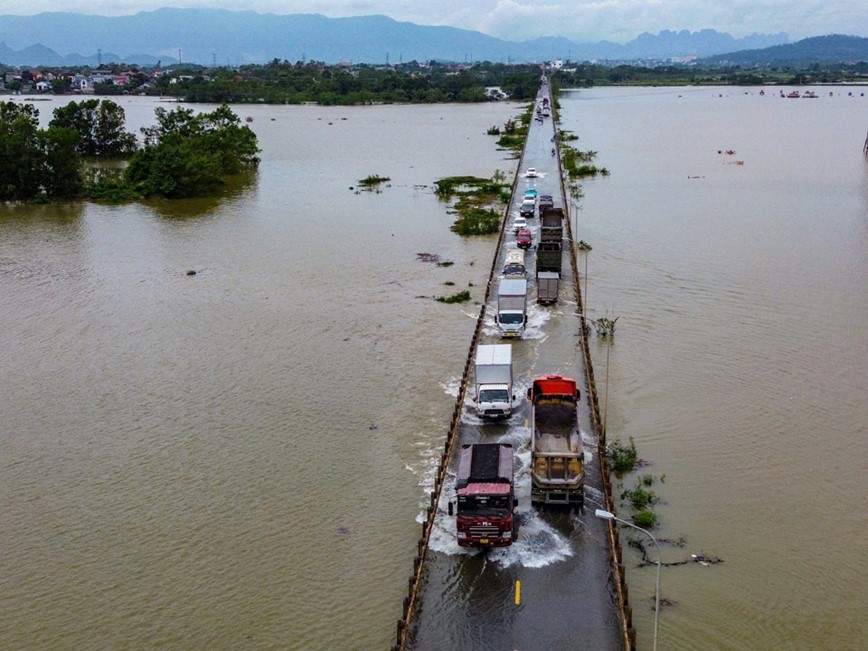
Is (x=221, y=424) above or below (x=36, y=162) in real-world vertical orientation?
below

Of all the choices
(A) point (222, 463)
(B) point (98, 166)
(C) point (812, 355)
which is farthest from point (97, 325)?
(B) point (98, 166)

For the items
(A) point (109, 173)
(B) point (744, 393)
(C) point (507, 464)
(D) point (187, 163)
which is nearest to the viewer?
(C) point (507, 464)

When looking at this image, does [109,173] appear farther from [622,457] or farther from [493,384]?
[622,457]

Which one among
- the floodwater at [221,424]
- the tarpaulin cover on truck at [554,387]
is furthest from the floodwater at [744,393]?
the floodwater at [221,424]

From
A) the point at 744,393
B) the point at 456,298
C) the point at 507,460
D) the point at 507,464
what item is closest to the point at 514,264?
the point at 456,298

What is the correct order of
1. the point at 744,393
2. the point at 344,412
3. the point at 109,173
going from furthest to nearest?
the point at 109,173
the point at 744,393
the point at 344,412

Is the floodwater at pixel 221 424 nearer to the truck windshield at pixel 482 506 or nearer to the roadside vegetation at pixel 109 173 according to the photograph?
the truck windshield at pixel 482 506

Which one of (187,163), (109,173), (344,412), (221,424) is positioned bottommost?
(221,424)
